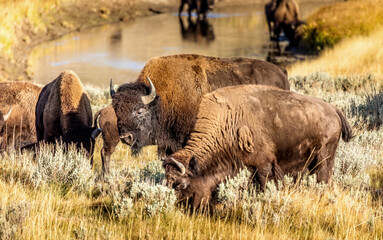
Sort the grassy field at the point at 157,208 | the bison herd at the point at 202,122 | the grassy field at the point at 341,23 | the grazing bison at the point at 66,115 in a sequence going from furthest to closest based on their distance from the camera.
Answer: the grassy field at the point at 341,23 → the grazing bison at the point at 66,115 → the bison herd at the point at 202,122 → the grassy field at the point at 157,208

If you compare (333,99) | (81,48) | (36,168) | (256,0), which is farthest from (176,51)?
(256,0)

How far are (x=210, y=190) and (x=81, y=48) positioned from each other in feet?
56.6

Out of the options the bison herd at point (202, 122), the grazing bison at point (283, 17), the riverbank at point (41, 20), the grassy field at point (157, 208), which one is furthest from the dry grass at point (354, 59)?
the riverbank at point (41, 20)

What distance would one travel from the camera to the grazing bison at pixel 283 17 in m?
25.1

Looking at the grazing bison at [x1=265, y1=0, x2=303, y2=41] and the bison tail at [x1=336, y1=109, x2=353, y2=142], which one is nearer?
the bison tail at [x1=336, y1=109, x2=353, y2=142]

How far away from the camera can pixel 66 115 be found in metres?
7.05

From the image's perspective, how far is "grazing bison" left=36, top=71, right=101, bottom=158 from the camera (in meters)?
6.73

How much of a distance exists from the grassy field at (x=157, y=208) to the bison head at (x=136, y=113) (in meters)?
0.61

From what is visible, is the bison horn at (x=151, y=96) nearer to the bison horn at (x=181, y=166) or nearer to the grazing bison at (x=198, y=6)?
the bison horn at (x=181, y=166)

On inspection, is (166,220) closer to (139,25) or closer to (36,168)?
(36,168)

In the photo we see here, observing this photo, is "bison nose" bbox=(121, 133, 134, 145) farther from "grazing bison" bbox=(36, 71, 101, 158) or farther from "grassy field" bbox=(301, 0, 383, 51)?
"grassy field" bbox=(301, 0, 383, 51)

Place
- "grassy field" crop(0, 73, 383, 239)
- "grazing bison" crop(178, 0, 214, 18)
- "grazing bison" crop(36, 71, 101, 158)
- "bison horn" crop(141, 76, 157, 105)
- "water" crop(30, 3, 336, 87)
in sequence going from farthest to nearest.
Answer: "grazing bison" crop(178, 0, 214, 18), "water" crop(30, 3, 336, 87), "grazing bison" crop(36, 71, 101, 158), "bison horn" crop(141, 76, 157, 105), "grassy field" crop(0, 73, 383, 239)

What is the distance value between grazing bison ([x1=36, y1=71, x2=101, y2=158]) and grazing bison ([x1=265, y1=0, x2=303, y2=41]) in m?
18.5

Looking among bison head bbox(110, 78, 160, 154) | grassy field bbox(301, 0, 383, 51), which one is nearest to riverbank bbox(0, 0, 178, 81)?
bison head bbox(110, 78, 160, 154)
